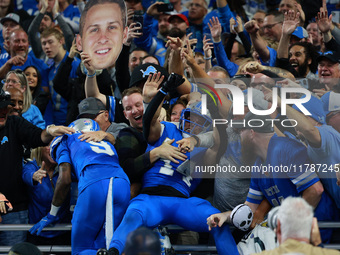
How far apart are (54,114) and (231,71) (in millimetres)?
2452

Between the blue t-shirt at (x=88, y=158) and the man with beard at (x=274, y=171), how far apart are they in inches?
44.7

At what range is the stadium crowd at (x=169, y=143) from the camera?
17.8 feet

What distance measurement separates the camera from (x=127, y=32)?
7203mm

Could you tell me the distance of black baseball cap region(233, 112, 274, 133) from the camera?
568cm

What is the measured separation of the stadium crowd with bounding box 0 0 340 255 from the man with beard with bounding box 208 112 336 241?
0.01m

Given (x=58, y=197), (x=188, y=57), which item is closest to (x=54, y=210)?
(x=58, y=197)

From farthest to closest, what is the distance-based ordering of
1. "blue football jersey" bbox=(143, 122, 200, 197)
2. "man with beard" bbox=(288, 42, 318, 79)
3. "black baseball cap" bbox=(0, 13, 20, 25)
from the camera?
"black baseball cap" bbox=(0, 13, 20, 25)
"man with beard" bbox=(288, 42, 318, 79)
"blue football jersey" bbox=(143, 122, 200, 197)

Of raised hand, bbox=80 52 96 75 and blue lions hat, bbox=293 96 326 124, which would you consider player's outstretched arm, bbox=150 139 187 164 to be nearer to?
blue lions hat, bbox=293 96 326 124

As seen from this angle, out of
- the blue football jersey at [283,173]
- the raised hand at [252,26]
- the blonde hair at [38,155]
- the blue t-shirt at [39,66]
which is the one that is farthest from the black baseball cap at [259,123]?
→ the blue t-shirt at [39,66]

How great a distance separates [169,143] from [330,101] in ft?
5.47

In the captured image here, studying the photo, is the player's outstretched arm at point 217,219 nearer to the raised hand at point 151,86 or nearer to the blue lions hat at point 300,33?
the raised hand at point 151,86

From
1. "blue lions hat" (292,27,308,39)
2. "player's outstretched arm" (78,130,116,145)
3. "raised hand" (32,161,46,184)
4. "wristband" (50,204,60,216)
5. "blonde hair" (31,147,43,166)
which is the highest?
"blue lions hat" (292,27,308,39)

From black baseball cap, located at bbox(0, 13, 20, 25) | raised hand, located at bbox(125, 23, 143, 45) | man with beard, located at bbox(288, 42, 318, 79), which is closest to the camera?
man with beard, located at bbox(288, 42, 318, 79)

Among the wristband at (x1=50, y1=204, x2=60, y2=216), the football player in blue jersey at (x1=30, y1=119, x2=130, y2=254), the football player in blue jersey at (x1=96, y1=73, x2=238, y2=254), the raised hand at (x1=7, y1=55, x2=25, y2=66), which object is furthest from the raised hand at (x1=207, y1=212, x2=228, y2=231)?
the raised hand at (x1=7, y1=55, x2=25, y2=66)
